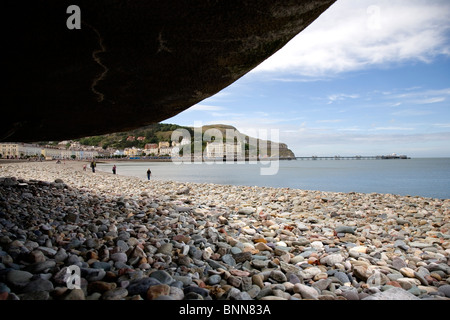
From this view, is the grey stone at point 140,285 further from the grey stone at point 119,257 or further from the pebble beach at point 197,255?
the grey stone at point 119,257

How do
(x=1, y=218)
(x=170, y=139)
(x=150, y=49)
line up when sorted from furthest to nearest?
(x=170, y=139) < (x=1, y=218) < (x=150, y=49)

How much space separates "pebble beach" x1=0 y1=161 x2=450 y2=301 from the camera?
256 cm

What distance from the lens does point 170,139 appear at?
104562mm

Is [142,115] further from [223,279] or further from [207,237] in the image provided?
[223,279]

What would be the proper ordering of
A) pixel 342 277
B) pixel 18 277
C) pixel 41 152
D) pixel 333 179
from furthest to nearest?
1. pixel 41 152
2. pixel 333 179
3. pixel 342 277
4. pixel 18 277

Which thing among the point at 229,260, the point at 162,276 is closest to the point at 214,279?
the point at 162,276

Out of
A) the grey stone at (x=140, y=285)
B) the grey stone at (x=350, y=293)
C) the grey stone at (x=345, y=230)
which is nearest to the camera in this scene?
the grey stone at (x=140, y=285)

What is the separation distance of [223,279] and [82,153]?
377 feet

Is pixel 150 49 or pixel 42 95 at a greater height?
pixel 150 49

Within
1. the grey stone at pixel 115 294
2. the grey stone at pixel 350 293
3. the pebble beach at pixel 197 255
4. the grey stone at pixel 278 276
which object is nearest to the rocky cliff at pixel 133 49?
the pebble beach at pixel 197 255

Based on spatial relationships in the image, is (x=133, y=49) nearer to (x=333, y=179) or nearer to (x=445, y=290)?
(x=445, y=290)

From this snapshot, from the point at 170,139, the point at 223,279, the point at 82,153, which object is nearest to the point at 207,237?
the point at 223,279

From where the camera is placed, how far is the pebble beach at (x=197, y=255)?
256 centimetres

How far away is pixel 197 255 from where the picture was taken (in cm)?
355
